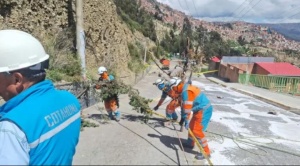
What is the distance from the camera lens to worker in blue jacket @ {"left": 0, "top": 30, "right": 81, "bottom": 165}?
1456 mm

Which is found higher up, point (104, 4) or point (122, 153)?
point (104, 4)

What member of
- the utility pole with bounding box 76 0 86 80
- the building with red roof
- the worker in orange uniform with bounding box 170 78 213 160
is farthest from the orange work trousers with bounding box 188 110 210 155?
the building with red roof

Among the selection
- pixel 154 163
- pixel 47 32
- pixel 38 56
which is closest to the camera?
pixel 38 56

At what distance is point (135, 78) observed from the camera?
2173 centimetres

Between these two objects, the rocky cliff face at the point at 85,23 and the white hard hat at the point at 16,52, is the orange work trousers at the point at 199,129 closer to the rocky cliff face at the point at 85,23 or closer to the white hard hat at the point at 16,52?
the white hard hat at the point at 16,52

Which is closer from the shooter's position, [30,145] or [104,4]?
[30,145]

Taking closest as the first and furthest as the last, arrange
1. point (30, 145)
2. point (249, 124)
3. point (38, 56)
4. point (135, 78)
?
1. point (30, 145)
2. point (38, 56)
3. point (249, 124)
4. point (135, 78)

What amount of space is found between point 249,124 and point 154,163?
5.09 metres

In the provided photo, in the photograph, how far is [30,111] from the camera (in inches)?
59.5

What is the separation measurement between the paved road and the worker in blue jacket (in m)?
4.12

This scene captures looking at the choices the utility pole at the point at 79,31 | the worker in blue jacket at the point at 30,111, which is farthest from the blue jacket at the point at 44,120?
the utility pole at the point at 79,31

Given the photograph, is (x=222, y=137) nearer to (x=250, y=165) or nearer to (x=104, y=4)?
(x=250, y=165)

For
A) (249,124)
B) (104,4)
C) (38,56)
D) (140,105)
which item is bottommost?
(249,124)

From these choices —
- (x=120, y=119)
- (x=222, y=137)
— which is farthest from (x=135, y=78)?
(x=222, y=137)
